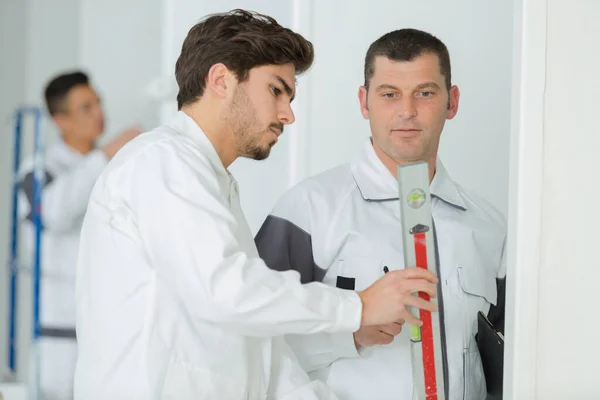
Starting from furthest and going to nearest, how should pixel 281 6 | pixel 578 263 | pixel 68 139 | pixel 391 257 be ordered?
pixel 68 139 < pixel 281 6 < pixel 391 257 < pixel 578 263

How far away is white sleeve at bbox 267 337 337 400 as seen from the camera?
121cm

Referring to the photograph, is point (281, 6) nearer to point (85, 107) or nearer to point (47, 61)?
point (85, 107)

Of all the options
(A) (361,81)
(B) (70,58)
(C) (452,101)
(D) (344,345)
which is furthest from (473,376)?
(B) (70,58)

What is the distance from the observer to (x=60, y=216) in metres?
2.29

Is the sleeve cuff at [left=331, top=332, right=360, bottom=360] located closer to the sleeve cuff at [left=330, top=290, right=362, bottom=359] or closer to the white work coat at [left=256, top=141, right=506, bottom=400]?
the white work coat at [left=256, top=141, right=506, bottom=400]

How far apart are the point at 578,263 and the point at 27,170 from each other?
183cm

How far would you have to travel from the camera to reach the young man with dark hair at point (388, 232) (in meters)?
1.39

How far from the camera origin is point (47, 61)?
2697 mm

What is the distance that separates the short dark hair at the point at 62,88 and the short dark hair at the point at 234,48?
1.34 meters

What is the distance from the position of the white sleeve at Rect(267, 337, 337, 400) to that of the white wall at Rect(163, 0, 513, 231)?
45 centimetres

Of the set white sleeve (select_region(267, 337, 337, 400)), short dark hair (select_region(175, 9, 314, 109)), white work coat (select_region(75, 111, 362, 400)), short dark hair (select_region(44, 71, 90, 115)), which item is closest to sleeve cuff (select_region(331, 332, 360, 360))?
white sleeve (select_region(267, 337, 337, 400))

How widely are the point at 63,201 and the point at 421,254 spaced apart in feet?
4.64

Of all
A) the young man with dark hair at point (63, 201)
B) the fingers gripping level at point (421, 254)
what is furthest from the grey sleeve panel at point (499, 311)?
the young man with dark hair at point (63, 201)

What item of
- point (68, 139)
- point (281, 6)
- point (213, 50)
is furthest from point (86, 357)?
point (68, 139)
